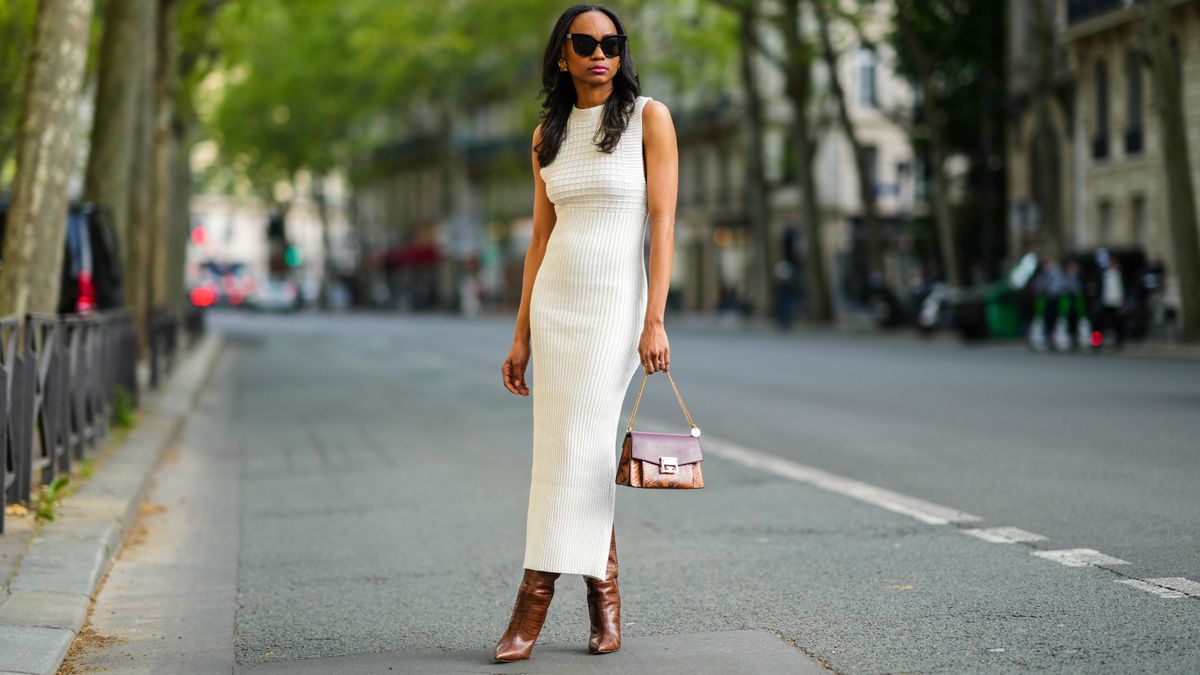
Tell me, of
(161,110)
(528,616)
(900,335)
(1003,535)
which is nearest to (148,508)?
(1003,535)

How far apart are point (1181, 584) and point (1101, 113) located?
3568cm

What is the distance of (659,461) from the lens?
508cm

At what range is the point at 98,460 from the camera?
11.0 meters

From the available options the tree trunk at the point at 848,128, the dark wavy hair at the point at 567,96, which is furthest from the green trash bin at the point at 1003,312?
the dark wavy hair at the point at 567,96

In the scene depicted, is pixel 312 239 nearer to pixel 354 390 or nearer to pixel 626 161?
pixel 354 390

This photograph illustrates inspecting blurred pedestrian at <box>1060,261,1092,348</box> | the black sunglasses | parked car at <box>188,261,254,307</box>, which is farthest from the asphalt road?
parked car at <box>188,261,254,307</box>

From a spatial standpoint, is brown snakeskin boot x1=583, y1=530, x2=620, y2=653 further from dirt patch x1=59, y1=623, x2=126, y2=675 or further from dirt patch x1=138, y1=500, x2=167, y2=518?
dirt patch x1=138, y1=500, x2=167, y2=518

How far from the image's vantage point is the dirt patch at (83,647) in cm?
Answer: 547

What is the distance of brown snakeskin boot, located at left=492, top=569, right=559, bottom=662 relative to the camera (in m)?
5.16

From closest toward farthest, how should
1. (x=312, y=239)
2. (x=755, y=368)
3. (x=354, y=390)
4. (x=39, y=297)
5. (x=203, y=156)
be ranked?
(x=39, y=297) → (x=354, y=390) → (x=755, y=368) → (x=203, y=156) → (x=312, y=239)

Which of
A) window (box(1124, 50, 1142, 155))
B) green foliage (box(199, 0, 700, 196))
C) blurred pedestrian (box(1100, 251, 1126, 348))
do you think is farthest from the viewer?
green foliage (box(199, 0, 700, 196))

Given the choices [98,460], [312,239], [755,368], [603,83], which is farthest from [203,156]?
[603,83]

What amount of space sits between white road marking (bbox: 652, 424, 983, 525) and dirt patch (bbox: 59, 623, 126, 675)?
3608 millimetres

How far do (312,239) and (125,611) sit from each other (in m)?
140
